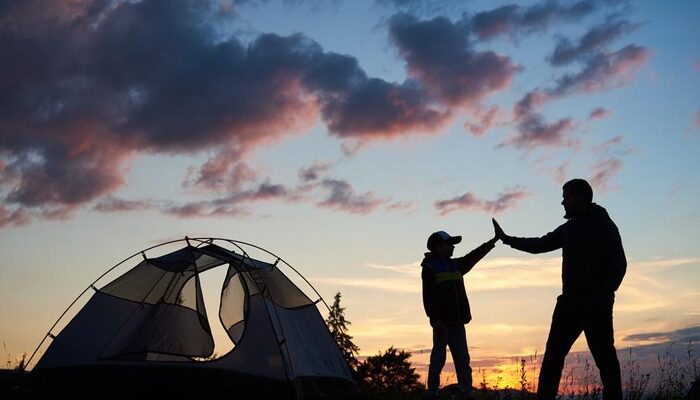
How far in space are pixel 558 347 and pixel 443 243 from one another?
2697mm

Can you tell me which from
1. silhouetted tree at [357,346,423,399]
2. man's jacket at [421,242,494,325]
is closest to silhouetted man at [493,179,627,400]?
man's jacket at [421,242,494,325]

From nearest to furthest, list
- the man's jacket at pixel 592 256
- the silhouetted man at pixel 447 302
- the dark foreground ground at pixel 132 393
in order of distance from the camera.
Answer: the man's jacket at pixel 592 256
the silhouetted man at pixel 447 302
the dark foreground ground at pixel 132 393

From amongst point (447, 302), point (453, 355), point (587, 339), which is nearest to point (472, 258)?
point (447, 302)

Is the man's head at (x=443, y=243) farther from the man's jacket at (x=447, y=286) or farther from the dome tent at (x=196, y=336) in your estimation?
the dome tent at (x=196, y=336)

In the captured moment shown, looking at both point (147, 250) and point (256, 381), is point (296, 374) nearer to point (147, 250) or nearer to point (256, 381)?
point (256, 381)

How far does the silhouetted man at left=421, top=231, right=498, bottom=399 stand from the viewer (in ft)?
32.1

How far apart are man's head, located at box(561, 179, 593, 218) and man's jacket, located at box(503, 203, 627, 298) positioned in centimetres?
7

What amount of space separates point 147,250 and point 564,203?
294 inches

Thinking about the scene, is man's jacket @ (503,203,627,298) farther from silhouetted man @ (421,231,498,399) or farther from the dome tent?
the dome tent

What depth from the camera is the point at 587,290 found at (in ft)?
26.1

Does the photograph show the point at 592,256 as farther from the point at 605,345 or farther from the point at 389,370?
the point at 389,370

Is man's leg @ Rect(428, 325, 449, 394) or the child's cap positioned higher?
the child's cap

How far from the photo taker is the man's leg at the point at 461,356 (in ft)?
32.2

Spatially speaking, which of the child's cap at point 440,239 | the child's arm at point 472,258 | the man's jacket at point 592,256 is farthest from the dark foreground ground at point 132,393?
the man's jacket at point 592,256
